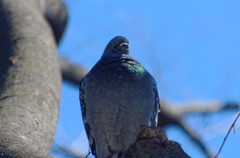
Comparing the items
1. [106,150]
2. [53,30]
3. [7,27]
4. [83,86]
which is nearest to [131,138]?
[106,150]

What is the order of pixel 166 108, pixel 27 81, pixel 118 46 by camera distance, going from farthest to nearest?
1. pixel 166 108
2. pixel 118 46
3. pixel 27 81

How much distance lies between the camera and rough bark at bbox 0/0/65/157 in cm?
326

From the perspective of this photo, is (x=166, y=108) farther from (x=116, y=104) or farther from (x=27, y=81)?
(x=27, y=81)

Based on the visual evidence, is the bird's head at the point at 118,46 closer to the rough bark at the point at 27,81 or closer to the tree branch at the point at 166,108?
the rough bark at the point at 27,81

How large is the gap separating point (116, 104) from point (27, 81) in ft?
2.74

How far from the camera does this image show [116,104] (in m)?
4.16

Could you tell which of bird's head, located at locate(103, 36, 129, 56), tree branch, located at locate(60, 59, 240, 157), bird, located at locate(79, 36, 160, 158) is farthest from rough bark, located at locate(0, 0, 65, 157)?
tree branch, located at locate(60, 59, 240, 157)

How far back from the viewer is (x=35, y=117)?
3.67 m

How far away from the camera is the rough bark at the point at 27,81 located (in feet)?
10.7

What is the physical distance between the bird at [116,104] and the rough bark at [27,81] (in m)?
0.36

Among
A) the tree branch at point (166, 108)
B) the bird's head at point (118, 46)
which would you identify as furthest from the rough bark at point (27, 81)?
the tree branch at point (166, 108)

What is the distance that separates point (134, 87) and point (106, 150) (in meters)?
0.64

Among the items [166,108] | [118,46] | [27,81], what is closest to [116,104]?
[27,81]

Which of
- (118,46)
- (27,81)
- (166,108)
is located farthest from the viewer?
(166,108)
